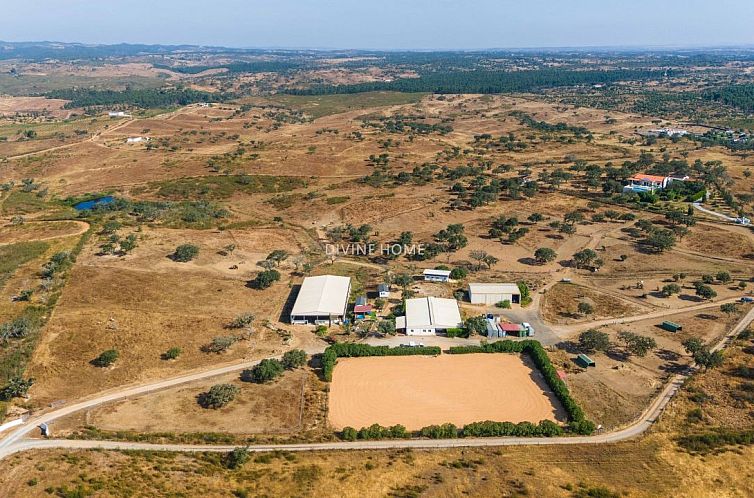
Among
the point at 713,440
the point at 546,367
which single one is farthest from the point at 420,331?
the point at 713,440

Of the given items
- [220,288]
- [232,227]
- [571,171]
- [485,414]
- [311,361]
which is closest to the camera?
[485,414]

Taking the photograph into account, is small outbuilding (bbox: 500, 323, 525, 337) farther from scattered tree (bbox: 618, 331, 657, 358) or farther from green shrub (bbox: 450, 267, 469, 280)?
green shrub (bbox: 450, 267, 469, 280)

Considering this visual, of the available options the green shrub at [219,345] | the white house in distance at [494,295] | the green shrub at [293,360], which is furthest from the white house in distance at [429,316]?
the green shrub at [219,345]

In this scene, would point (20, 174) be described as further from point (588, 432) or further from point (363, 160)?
point (588, 432)

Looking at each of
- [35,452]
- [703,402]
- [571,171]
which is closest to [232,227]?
[35,452]

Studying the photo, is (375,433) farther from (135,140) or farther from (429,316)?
(135,140)

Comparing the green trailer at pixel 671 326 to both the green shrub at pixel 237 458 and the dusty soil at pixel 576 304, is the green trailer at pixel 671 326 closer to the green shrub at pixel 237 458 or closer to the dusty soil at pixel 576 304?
the dusty soil at pixel 576 304
